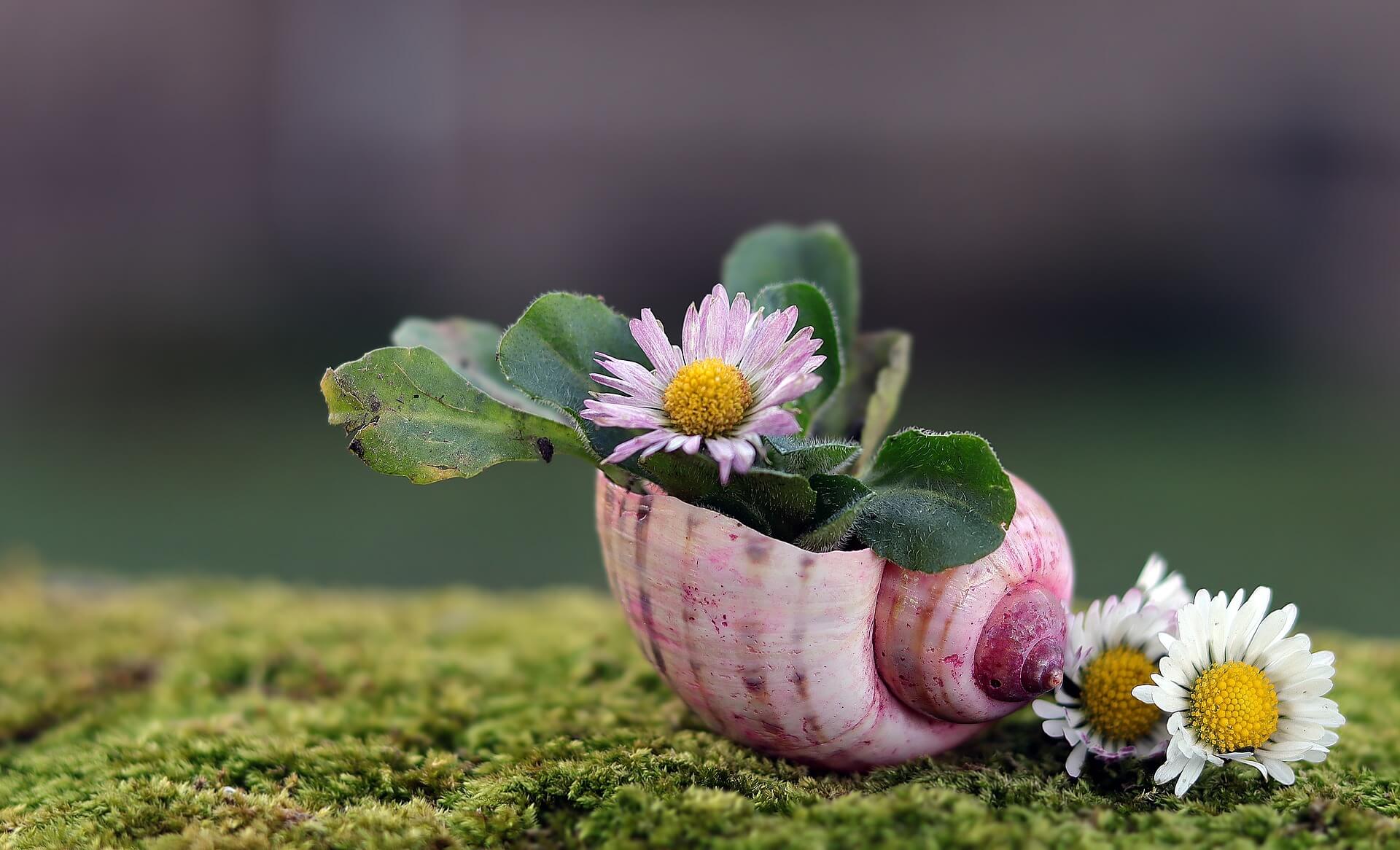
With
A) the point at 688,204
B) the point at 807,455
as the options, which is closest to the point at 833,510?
the point at 807,455

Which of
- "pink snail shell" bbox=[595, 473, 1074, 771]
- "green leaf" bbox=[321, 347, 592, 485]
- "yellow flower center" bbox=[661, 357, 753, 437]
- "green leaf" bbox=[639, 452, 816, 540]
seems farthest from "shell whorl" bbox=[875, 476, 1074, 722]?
"green leaf" bbox=[321, 347, 592, 485]

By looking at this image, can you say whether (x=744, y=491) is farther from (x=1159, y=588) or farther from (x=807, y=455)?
(x=1159, y=588)

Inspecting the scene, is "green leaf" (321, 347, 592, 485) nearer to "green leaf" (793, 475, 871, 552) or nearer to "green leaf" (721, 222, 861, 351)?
"green leaf" (793, 475, 871, 552)

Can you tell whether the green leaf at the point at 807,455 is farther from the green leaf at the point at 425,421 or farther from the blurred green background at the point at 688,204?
the blurred green background at the point at 688,204

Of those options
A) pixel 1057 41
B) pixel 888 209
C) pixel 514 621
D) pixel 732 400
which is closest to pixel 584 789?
pixel 732 400

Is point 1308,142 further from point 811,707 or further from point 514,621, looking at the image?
point 811,707

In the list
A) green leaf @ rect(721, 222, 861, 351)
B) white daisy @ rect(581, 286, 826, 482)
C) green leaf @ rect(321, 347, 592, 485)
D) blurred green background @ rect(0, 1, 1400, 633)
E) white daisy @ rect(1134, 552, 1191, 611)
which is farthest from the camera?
blurred green background @ rect(0, 1, 1400, 633)
